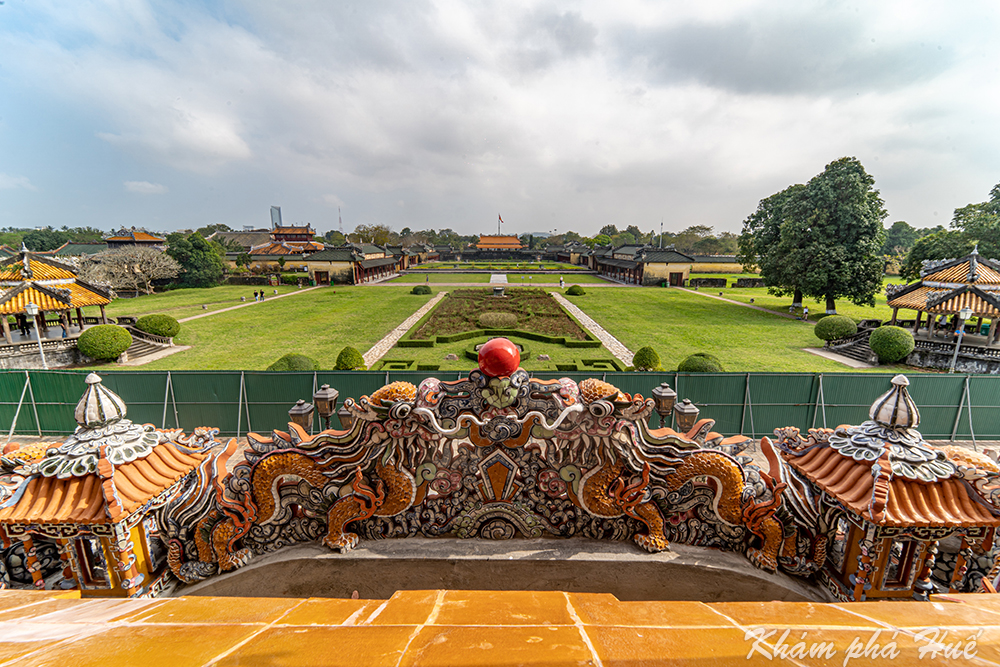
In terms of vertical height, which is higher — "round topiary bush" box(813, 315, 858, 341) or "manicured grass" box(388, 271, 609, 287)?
A: "manicured grass" box(388, 271, 609, 287)

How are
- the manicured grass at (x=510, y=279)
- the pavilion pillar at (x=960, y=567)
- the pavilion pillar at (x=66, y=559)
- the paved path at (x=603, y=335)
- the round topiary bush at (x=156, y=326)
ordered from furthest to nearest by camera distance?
the manicured grass at (x=510, y=279) < the round topiary bush at (x=156, y=326) < the paved path at (x=603, y=335) < the pavilion pillar at (x=960, y=567) < the pavilion pillar at (x=66, y=559)

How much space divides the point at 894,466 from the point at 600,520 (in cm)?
309

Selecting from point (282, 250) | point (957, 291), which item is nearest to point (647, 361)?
point (957, 291)

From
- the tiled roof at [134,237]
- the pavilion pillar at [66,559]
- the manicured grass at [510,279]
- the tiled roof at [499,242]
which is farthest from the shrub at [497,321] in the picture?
the tiled roof at [499,242]

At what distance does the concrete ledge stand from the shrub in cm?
2139

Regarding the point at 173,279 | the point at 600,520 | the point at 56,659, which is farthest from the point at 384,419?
the point at 173,279

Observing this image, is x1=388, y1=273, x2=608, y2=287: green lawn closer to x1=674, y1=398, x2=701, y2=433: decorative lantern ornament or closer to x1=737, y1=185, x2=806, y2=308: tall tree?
x1=737, y1=185, x2=806, y2=308: tall tree

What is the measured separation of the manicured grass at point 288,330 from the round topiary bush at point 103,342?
1.72 metres

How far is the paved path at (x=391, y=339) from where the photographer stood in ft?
66.9

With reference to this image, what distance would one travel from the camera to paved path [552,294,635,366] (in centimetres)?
2112

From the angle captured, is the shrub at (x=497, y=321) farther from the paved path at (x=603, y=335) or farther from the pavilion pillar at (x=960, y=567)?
the pavilion pillar at (x=960, y=567)

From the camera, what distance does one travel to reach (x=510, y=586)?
193 inches

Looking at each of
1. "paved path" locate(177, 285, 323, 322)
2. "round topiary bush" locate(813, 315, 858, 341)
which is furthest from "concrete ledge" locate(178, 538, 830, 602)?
"paved path" locate(177, 285, 323, 322)

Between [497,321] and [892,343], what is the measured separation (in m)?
20.5
